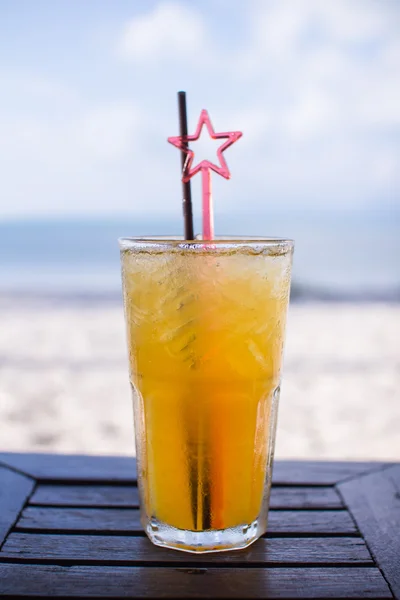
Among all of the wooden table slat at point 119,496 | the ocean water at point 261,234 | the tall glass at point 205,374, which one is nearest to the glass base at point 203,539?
the tall glass at point 205,374

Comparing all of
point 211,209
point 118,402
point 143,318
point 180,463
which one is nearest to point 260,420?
point 180,463

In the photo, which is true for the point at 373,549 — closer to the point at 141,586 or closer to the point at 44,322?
the point at 141,586

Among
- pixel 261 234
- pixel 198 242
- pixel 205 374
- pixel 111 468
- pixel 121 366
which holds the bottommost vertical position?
pixel 121 366

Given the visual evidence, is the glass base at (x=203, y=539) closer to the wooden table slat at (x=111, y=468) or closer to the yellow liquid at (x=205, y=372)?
the yellow liquid at (x=205, y=372)

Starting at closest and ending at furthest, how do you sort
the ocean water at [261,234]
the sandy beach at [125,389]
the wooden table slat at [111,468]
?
the wooden table slat at [111,468]
the sandy beach at [125,389]
the ocean water at [261,234]

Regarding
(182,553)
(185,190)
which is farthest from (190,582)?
(185,190)

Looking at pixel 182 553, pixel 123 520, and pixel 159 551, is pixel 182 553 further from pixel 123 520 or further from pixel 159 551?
pixel 123 520
